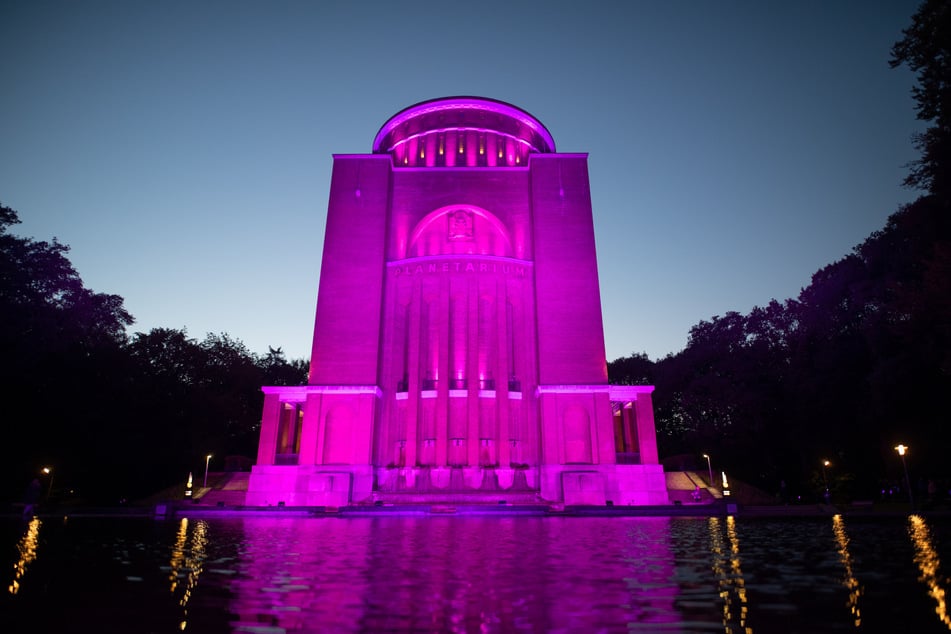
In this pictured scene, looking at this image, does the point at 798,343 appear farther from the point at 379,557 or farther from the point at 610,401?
the point at 379,557

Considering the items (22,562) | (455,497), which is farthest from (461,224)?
(22,562)

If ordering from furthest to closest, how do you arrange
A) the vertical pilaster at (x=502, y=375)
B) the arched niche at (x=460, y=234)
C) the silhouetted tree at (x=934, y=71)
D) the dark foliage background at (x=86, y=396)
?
the arched niche at (x=460, y=234), the vertical pilaster at (x=502, y=375), the dark foliage background at (x=86, y=396), the silhouetted tree at (x=934, y=71)

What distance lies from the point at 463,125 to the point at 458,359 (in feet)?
54.9

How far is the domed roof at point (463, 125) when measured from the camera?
1435 inches

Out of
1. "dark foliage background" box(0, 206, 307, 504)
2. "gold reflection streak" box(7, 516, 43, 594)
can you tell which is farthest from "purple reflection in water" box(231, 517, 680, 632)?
"dark foliage background" box(0, 206, 307, 504)

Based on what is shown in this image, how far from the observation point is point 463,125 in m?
36.5

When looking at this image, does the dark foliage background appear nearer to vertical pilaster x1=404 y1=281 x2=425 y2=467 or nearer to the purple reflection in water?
vertical pilaster x1=404 y1=281 x2=425 y2=467

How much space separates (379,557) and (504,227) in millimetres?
28879

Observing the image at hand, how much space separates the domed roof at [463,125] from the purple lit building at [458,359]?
295cm

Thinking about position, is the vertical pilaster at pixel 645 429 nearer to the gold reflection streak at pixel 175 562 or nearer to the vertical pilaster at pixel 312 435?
the vertical pilaster at pixel 312 435

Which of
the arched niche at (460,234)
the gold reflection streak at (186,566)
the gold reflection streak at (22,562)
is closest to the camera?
the gold reflection streak at (186,566)

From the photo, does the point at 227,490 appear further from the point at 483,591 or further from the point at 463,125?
the point at 483,591

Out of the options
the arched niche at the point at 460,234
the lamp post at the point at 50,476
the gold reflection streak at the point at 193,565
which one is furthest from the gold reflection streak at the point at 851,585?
the lamp post at the point at 50,476

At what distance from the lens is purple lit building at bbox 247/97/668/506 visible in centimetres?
2564
